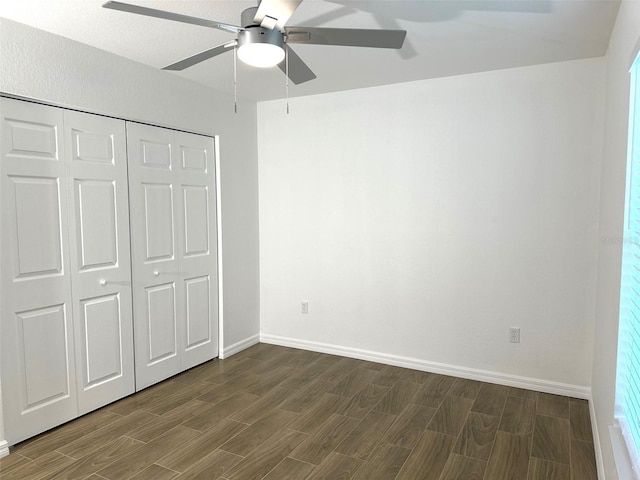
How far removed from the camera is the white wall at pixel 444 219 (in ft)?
10.5

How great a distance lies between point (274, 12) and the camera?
5.41ft

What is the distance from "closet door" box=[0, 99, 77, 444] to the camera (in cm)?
251

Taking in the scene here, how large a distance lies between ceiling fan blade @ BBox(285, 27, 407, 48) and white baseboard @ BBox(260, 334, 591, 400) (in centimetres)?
271

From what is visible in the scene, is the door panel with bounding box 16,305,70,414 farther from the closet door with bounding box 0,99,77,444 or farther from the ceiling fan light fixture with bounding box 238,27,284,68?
the ceiling fan light fixture with bounding box 238,27,284,68

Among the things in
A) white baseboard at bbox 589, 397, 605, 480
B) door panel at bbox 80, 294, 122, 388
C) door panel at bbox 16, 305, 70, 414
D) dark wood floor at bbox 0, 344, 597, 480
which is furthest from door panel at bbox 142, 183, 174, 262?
white baseboard at bbox 589, 397, 605, 480

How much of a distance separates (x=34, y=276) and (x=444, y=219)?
292 cm

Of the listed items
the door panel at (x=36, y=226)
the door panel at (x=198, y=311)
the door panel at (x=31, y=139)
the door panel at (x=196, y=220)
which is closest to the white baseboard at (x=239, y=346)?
the door panel at (x=198, y=311)

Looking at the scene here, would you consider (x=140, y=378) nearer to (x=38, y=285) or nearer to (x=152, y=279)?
(x=152, y=279)

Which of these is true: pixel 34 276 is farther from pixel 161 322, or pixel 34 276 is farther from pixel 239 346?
pixel 239 346

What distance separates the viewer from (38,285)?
267 centimetres

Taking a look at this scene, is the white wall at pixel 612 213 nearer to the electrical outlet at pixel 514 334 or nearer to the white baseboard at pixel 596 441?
the white baseboard at pixel 596 441

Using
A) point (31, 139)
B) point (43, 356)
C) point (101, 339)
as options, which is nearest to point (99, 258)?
point (101, 339)

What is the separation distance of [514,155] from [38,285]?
337cm

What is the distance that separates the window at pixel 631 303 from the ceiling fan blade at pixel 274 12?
4.49ft
